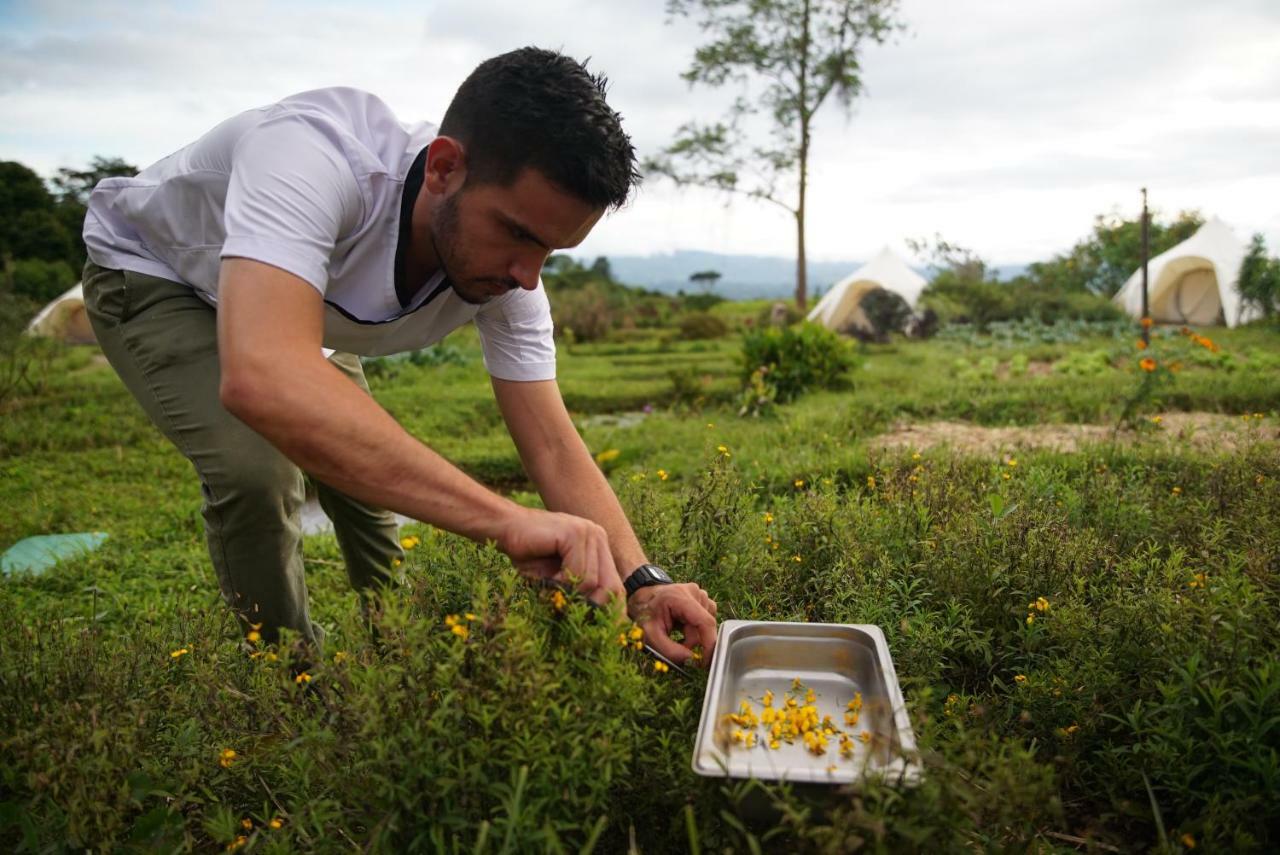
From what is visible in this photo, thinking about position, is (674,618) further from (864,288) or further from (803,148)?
(803,148)

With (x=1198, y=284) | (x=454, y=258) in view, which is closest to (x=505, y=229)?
(x=454, y=258)

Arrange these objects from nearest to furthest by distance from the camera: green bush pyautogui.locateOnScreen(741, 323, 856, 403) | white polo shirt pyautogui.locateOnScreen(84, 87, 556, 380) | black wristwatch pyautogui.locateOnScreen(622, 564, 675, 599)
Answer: white polo shirt pyautogui.locateOnScreen(84, 87, 556, 380) < black wristwatch pyautogui.locateOnScreen(622, 564, 675, 599) < green bush pyautogui.locateOnScreen(741, 323, 856, 403)

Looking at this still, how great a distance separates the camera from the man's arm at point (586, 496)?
6.12 feet

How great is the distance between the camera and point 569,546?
1599mm

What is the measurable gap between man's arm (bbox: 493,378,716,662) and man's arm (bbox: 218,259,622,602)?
0.99ft

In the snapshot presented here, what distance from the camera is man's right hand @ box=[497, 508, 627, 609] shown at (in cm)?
160

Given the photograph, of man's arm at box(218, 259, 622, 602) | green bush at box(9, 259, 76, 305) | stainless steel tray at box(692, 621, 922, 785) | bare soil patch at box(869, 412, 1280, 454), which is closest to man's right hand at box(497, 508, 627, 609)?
man's arm at box(218, 259, 622, 602)

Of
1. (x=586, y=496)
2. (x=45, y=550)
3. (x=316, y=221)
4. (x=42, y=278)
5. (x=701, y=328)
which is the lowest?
(x=45, y=550)

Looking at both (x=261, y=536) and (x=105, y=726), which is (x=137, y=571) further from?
(x=105, y=726)

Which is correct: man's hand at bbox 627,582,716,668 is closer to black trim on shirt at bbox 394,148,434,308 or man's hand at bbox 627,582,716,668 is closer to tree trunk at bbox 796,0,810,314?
black trim on shirt at bbox 394,148,434,308

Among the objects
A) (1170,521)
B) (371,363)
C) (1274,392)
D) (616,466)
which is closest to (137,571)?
(616,466)

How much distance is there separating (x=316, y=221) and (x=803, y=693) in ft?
4.47

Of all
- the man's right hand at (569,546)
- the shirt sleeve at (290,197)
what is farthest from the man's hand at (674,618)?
the shirt sleeve at (290,197)

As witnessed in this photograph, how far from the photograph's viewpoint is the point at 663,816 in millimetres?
1550
